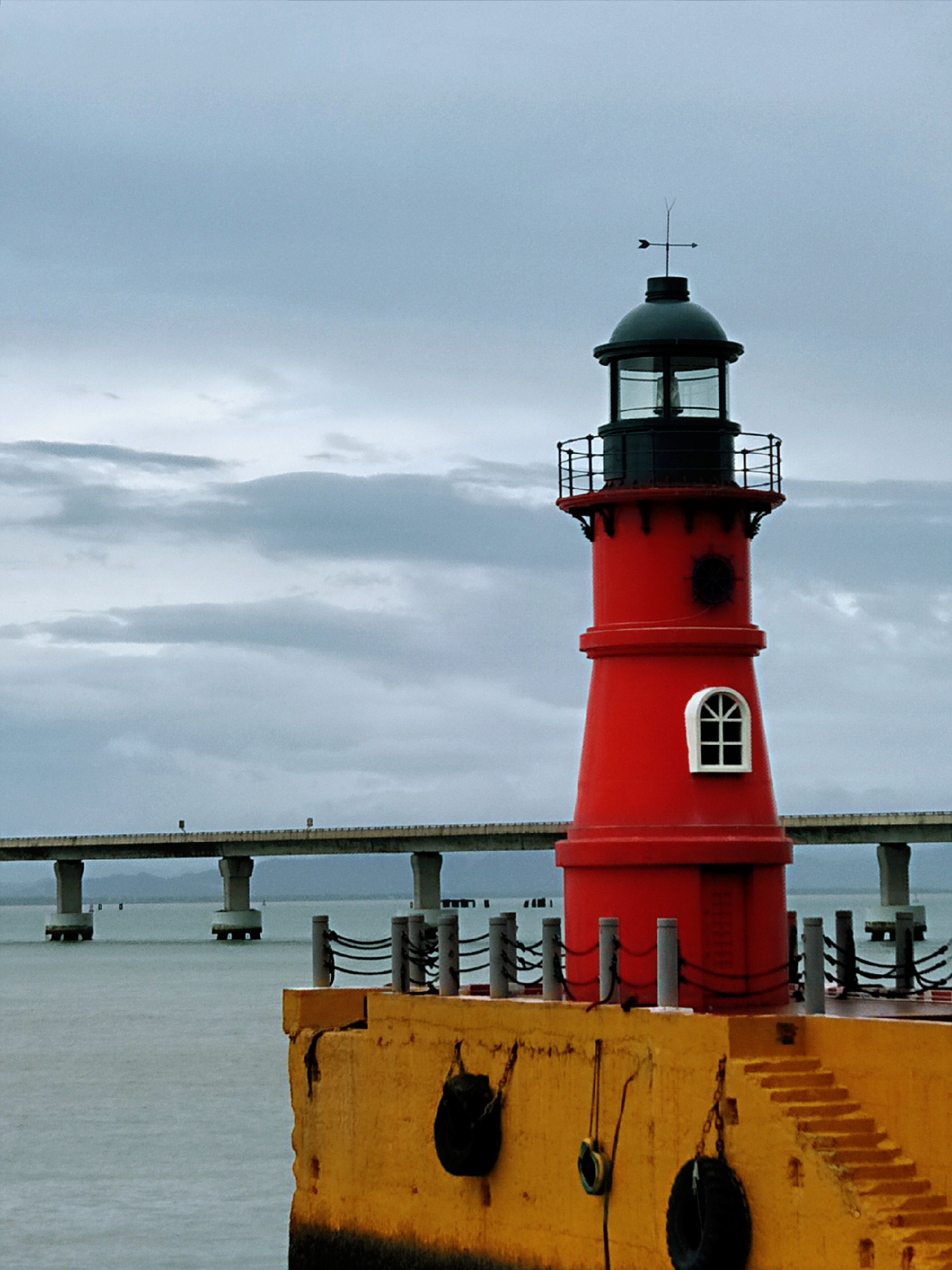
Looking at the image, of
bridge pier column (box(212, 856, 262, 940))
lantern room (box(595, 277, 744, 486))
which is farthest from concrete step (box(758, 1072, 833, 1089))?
bridge pier column (box(212, 856, 262, 940))

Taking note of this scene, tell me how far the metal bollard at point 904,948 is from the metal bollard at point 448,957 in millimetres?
4558

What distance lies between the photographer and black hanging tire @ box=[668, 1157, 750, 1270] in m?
18.5

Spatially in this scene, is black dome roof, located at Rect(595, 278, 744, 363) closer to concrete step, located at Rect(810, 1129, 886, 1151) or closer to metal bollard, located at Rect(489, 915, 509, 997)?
metal bollard, located at Rect(489, 915, 509, 997)

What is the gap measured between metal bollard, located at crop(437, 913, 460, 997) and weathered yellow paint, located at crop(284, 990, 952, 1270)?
37 centimetres

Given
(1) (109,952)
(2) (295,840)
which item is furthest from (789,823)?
(1) (109,952)

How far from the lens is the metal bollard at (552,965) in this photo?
74.7 ft

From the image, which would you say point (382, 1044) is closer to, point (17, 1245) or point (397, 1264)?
point (397, 1264)

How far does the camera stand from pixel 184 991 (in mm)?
82875

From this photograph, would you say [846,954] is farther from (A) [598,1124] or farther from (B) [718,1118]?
(B) [718,1118]

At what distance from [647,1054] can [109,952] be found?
354 feet

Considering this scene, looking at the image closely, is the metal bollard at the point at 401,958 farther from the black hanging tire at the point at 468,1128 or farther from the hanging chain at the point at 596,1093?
the hanging chain at the point at 596,1093

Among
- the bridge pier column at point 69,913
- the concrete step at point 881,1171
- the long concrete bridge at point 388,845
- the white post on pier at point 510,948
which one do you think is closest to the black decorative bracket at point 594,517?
the white post on pier at point 510,948

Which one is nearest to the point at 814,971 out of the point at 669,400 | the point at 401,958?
the point at 401,958

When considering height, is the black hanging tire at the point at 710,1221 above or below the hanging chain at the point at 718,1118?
below
